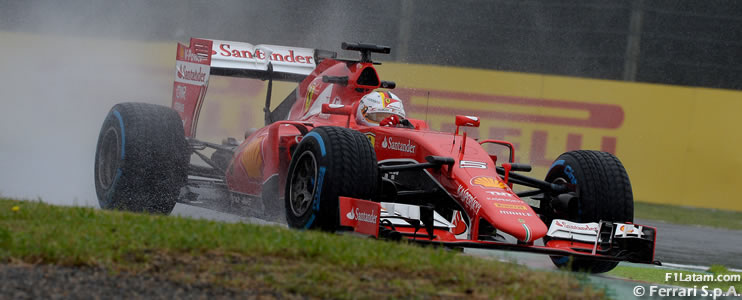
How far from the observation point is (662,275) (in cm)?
841

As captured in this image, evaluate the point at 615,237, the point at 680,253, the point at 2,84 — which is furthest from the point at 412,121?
the point at 2,84

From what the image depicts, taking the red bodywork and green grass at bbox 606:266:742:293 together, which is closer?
the red bodywork

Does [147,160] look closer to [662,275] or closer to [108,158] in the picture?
[108,158]

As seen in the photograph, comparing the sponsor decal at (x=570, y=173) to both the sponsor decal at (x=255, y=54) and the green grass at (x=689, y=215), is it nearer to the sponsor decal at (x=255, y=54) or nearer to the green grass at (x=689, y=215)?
the sponsor decal at (x=255, y=54)

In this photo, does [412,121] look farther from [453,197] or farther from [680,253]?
[680,253]

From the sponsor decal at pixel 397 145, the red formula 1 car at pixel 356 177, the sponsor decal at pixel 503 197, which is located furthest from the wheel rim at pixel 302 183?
the sponsor decal at pixel 503 197

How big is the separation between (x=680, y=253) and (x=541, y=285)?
5.97 m

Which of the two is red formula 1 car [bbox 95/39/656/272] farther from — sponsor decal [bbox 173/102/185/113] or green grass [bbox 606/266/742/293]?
green grass [bbox 606/266/742/293]

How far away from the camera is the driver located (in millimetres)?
8172

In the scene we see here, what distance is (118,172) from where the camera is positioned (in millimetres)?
8398

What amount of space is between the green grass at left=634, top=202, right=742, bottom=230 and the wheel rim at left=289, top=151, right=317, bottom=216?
26.0 ft

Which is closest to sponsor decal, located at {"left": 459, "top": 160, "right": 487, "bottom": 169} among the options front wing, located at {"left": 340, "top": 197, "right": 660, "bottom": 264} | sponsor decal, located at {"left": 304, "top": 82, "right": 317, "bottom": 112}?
front wing, located at {"left": 340, "top": 197, "right": 660, "bottom": 264}

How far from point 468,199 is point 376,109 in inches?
64.3

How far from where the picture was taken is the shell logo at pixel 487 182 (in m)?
6.92
